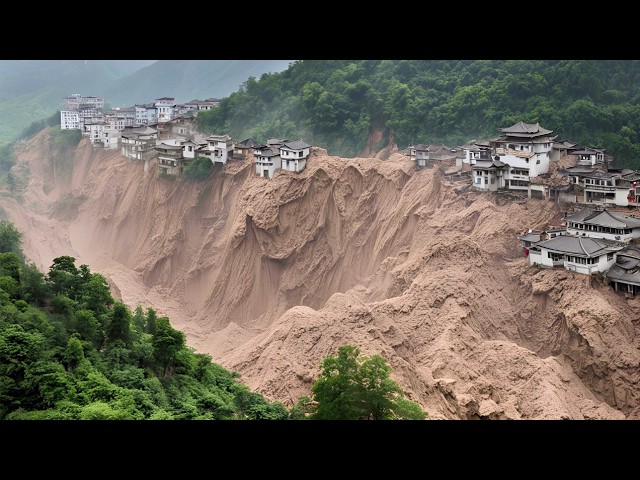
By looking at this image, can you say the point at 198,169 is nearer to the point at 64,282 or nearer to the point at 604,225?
the point at 64,282

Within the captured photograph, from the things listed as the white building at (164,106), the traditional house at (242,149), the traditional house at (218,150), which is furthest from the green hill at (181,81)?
the traditional house at (242,149)

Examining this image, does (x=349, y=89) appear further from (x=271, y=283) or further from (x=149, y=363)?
(x=149, y=363)

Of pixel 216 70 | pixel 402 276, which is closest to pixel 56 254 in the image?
pixel 402 276

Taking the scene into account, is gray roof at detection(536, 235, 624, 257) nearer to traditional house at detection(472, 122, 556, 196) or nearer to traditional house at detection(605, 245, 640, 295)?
traditional house at detection(605, 245, 640, 295)

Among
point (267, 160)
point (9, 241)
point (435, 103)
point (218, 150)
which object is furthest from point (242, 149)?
point (9, 241)

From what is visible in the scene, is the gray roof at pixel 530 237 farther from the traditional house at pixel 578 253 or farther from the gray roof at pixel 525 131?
the gray roof at pixel 525 131
